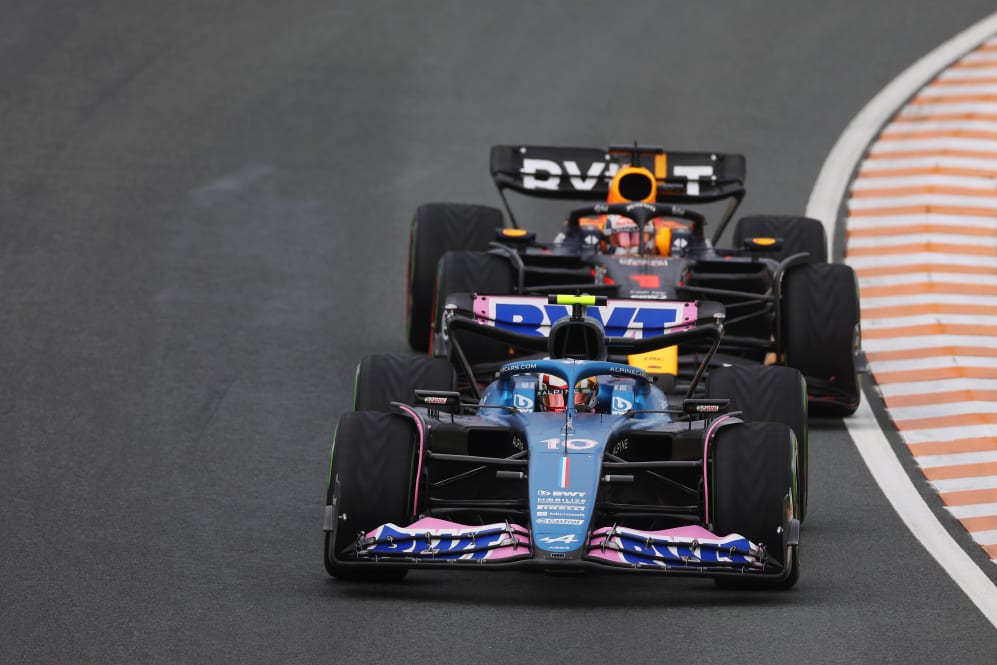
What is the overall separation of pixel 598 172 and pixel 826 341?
367 centimetres

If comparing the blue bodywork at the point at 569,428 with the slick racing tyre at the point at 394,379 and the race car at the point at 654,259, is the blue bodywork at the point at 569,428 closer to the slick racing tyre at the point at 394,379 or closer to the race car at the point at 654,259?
the slick racing tyre at the point at 394,379

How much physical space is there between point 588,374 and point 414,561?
2226 mm

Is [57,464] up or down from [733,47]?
down

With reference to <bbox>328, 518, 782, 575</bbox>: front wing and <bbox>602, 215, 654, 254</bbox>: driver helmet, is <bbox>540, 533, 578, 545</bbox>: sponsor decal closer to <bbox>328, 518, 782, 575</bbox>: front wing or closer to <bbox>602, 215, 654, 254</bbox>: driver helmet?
<bbox>328, 518, 782, 575</bbox>: front wing

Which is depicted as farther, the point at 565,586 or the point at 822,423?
the point at 822,423

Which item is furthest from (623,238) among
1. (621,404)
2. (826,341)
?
(621,404)

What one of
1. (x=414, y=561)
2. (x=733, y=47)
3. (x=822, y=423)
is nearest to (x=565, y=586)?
(x=414, y=561)

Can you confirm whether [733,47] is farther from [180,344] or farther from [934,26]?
[180,344]

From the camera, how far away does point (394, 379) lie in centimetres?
1370

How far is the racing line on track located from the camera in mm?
14695

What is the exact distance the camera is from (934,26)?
93.4ft

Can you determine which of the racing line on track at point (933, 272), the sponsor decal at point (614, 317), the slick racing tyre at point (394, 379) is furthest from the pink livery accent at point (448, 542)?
the sponsor decal at point (614, 317)

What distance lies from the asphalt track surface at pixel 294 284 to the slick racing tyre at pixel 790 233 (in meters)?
2.55

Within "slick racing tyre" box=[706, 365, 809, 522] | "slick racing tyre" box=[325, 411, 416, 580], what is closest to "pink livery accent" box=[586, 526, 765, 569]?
"slick racing tyre" box=[325, 411, 416, 580]
